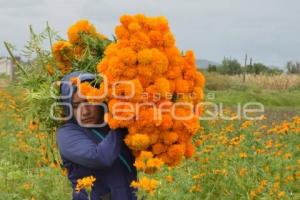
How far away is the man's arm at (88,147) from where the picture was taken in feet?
8.34

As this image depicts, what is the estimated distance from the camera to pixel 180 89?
2521mm

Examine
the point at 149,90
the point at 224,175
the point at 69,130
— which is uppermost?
the point at 149,90

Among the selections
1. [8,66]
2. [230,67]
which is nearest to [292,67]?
[230,67]

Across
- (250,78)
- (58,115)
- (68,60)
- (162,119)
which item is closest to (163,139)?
(162,119)

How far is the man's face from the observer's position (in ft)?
8.67

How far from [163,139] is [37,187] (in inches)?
95.6

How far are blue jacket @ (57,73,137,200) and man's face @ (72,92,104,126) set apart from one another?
0.05m

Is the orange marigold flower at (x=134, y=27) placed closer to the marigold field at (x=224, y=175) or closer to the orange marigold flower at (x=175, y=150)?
the orange marigold flower at (x=175, y=150)

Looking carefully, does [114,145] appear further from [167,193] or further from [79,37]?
[167,193]

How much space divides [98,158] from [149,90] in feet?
1.35

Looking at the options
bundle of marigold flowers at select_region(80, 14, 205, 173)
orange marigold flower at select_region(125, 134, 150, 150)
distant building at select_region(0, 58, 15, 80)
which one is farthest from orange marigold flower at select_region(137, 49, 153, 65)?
distant building at select_region(0, 58, 15, 80)

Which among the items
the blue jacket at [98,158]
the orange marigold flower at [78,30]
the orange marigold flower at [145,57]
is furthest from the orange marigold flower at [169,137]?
the orange marigold flower at [78,30]

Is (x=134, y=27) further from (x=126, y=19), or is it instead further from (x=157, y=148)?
(x=157, y=148)

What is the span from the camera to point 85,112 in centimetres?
266
